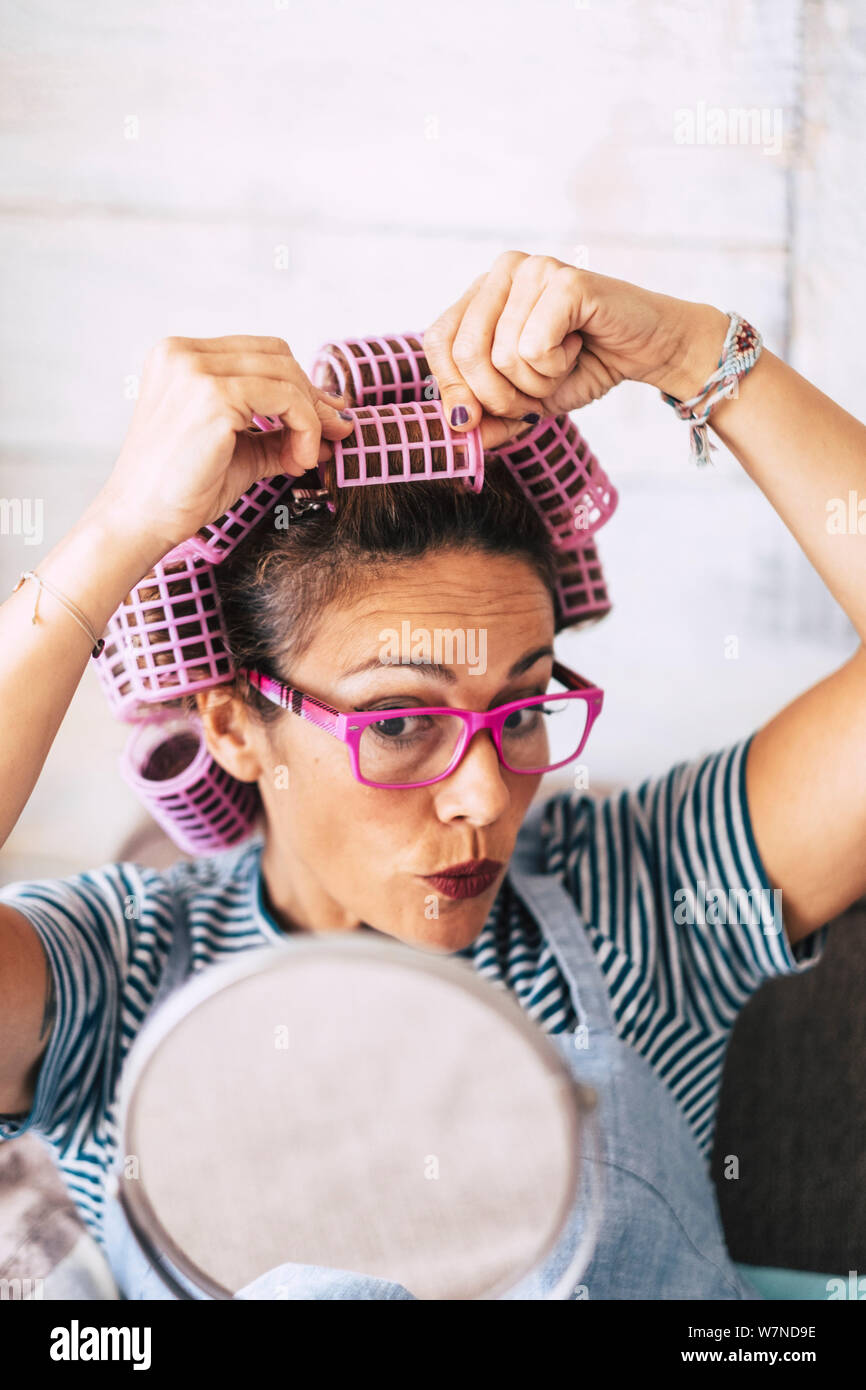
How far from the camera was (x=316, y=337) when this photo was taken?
4.07ft

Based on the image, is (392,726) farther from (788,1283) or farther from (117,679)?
(788,1283)

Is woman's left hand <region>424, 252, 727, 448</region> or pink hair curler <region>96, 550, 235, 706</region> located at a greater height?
woman's left hand <region>424, 252, 727, 448</region>

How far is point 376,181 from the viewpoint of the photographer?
1.21 m

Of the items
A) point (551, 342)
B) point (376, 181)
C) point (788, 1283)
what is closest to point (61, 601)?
point (551, 342)

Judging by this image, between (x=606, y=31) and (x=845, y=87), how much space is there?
0.85 feet

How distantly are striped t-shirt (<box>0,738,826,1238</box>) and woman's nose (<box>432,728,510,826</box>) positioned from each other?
20cm

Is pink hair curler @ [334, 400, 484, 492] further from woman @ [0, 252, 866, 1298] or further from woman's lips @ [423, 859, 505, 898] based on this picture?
woman's lips @ [423, 859, 505, 898]

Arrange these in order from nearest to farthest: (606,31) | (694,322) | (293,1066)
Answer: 1. (293,1066)
2. (694,322)
3. (606,31)

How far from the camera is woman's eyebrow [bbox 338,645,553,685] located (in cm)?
85

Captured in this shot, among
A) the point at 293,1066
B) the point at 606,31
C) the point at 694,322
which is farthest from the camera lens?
the point at 606,31

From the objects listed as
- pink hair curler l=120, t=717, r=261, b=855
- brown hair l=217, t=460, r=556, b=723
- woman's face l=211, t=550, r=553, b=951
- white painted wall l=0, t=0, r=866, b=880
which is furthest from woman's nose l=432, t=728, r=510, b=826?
white painted wall l=0, t=0, r=866, b=880

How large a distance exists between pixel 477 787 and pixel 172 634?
0.27m

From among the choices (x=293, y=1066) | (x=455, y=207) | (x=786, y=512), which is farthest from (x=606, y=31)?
(x=293, y=1066)
